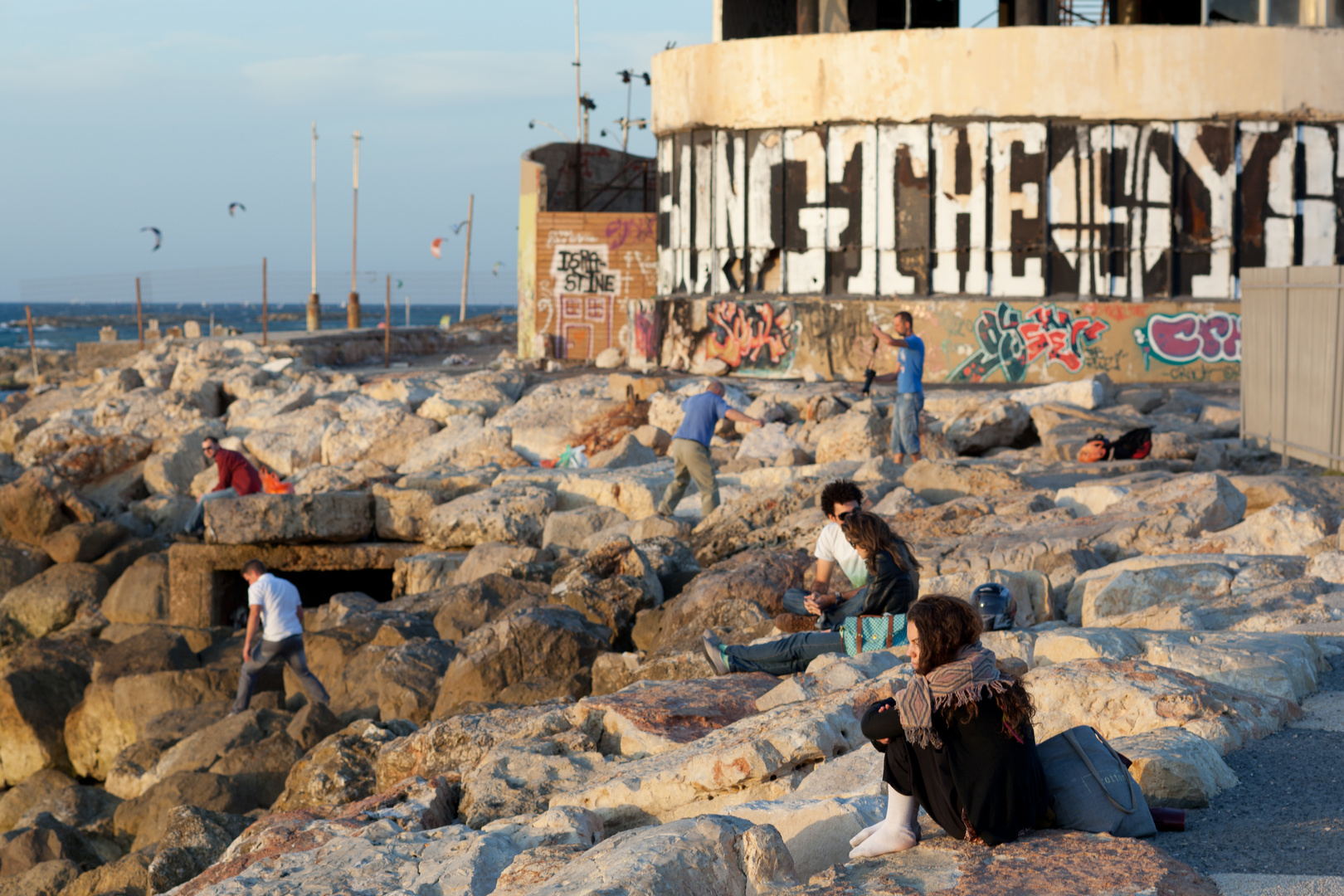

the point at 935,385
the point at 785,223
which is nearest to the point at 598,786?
the point at 935,385

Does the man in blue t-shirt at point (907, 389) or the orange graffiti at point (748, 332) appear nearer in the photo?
the man in blue t-shirt at point (907, 389)

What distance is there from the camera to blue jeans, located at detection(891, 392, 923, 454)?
14.1 m

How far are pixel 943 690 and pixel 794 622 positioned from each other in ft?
15.8

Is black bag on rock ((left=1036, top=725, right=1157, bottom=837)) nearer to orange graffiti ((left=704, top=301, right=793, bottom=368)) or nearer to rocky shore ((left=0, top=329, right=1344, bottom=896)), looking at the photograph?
rocky shore ((left=0, top=329, right=1344, bottom=896))

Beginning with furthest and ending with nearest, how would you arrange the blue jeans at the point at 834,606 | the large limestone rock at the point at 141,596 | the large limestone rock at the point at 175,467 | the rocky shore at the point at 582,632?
the large limestone rock at the point at 175,467
the large limestone rock at the point at 141,596
the blue jeans at the point at 834,606
the rocky shore at the point at 582,632

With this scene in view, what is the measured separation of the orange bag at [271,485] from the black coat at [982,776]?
43.1 ft

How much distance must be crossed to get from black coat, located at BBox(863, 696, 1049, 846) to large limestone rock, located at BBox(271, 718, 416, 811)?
452 centimetres

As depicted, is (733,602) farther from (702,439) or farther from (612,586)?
(702,439)

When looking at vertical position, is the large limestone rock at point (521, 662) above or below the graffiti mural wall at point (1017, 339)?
below

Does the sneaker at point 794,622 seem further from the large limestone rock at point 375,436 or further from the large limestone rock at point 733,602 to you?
the large limestone rock at point 375,436

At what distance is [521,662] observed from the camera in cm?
988

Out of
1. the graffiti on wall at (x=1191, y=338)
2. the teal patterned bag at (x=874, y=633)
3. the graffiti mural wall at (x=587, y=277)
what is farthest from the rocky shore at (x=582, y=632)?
the graffiti mural wall at (x=587, y=277)

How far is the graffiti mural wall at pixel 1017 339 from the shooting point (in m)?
20.8

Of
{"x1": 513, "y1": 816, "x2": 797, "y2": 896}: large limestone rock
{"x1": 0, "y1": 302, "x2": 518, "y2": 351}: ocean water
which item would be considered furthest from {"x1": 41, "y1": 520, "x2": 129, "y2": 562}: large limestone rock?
{"x1": 0, "y1": 302, "x2": 518, "y2": 351}: ocean water
